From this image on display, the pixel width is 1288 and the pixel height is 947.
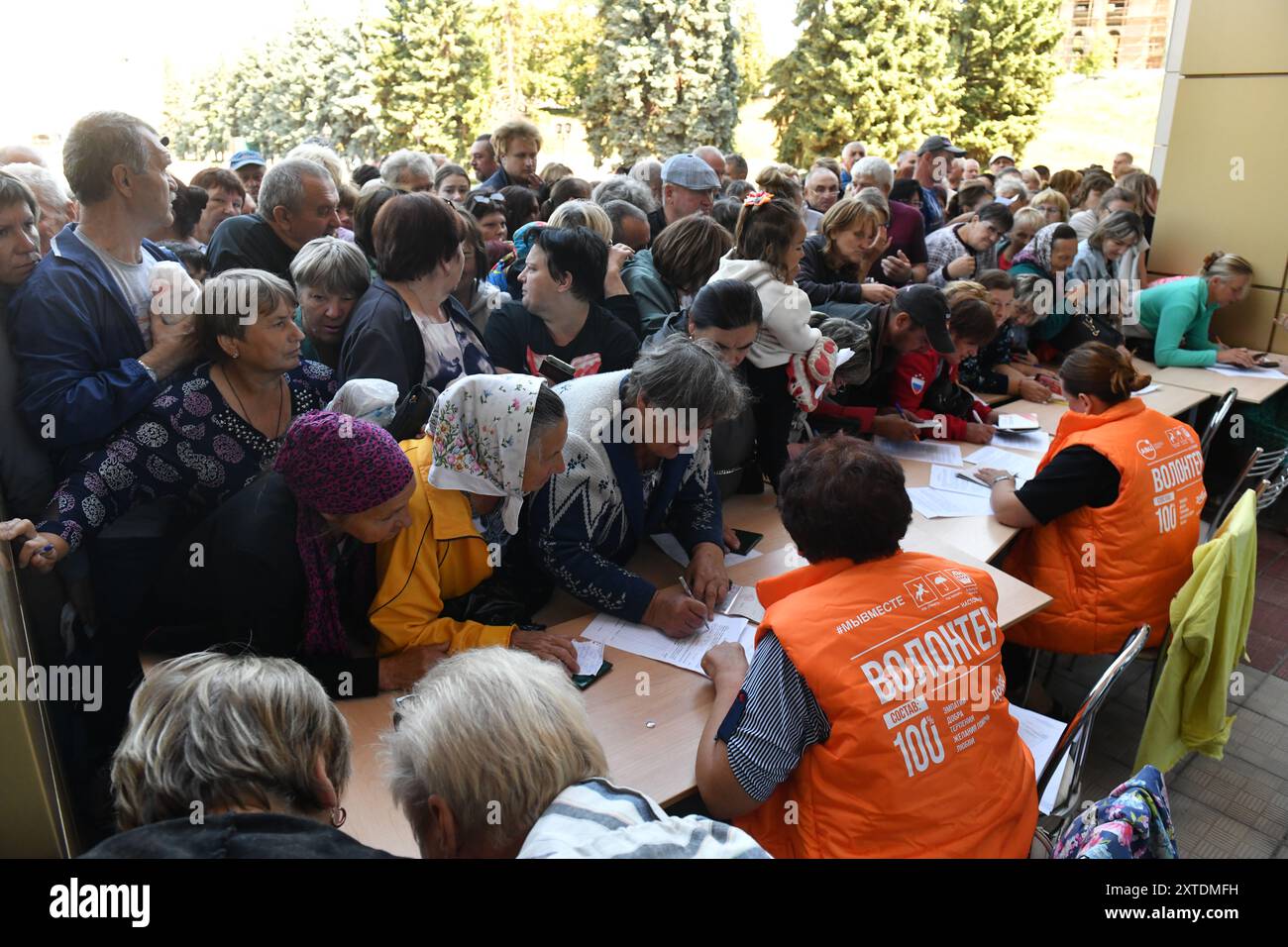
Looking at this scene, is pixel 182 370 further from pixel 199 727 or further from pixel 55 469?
pixel 199 727

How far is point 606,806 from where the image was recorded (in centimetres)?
116

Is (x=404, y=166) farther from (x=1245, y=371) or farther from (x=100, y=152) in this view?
(x=1245, y=371)

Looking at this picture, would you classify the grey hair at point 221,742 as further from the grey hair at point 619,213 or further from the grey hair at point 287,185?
the grey hair at point 619,213

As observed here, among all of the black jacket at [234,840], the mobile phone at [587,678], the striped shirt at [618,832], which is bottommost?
the mobile phone at [587,678]

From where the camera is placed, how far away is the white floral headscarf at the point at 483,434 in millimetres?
2049

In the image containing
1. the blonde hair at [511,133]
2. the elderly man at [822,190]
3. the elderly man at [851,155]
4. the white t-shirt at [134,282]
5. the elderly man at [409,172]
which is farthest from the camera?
the elderly man at [851,155]

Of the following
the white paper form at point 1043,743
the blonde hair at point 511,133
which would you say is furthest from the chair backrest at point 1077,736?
the blonde hair at point 511,133

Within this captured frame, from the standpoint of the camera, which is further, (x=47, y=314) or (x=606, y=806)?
(x=47, y=314)

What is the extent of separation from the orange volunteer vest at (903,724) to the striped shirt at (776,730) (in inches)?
1.0

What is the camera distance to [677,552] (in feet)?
9.20

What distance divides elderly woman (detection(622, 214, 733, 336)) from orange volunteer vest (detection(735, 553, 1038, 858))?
2.19 meters

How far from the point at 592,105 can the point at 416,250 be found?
2041 cm

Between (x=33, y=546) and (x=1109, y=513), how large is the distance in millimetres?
3125
